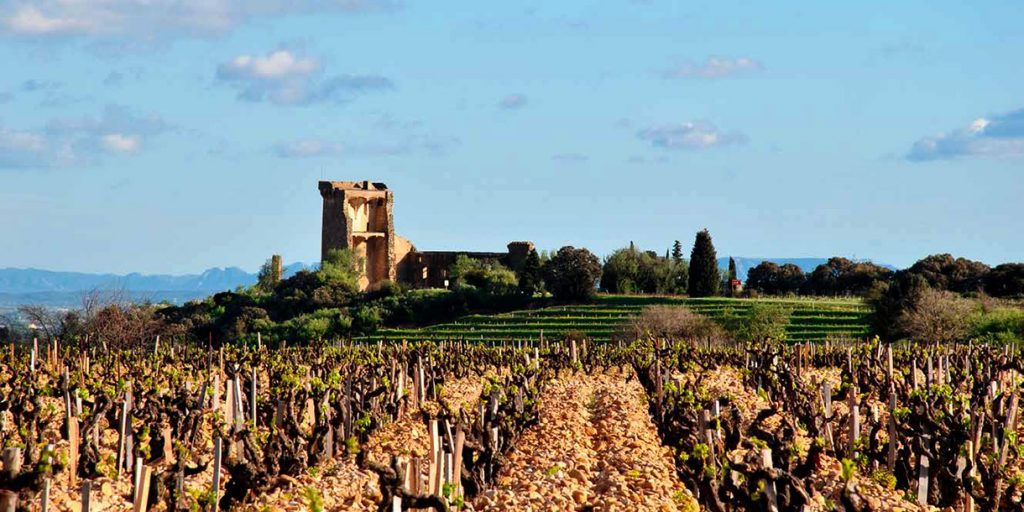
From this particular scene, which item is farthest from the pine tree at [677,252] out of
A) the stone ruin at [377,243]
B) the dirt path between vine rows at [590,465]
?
the dirt path between vine rows at [590,465]

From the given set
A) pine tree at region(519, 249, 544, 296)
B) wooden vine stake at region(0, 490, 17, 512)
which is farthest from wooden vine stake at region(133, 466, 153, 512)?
pine tree at region(519, 249, 544, 296)

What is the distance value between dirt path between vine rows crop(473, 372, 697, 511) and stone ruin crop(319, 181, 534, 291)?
47222mm

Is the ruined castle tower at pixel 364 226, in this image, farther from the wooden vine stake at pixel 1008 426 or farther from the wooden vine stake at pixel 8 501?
the wooden vine stake at pixel 8 501

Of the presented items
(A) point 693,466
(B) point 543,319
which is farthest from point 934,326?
(A) point 693,466

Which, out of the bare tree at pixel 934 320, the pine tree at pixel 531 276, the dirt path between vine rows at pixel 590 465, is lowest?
the dirt path between vine rows at pixel 590 465

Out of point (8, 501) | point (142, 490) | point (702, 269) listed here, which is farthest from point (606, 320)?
point (8, 501)

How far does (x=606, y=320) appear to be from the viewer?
168 ft

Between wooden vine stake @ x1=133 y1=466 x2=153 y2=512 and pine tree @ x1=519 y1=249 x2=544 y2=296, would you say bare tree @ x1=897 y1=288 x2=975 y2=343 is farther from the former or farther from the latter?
wooden vine stake @ x1=133 y1=466 x2=153 y2=512

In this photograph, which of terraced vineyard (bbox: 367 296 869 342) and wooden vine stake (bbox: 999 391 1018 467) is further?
terraced vineyard (bbox: 367 296 869 342)

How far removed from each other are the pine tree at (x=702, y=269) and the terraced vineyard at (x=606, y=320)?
1.49 meters

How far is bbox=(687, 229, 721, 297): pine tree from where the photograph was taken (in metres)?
57.2

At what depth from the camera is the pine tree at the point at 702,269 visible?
57188 mm

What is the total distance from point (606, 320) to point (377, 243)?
2274 centimetres

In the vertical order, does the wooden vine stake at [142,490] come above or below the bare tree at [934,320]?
below
